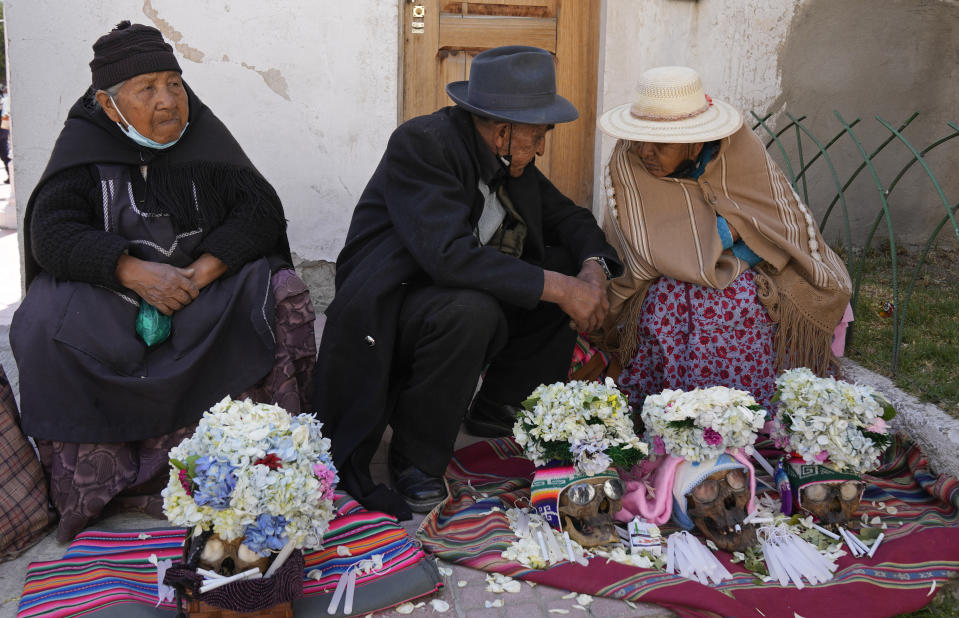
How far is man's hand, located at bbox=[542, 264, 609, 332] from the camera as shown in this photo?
9.77 feet

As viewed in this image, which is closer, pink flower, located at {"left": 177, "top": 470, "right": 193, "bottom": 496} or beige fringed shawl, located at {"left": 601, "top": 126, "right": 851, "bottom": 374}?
pink flower, located at {"left": 177, "top": 470, "right": 193, "bottom": 496}

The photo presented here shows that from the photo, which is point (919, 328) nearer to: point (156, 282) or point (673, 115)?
point (673, 115)

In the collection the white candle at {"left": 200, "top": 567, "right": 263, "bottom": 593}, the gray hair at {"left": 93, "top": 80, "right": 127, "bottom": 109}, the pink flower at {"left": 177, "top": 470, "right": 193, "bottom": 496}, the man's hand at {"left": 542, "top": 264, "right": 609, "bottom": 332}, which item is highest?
the gray hair at {"left": 93, "top": 80, "right": 127, "bottom": 109}

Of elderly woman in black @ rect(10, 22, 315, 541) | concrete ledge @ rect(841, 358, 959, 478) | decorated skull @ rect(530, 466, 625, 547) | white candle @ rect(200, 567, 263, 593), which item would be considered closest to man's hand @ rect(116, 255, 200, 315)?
elderly woman in black @ rect(10, 22, 315, 541)

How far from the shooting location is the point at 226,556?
7.23ft

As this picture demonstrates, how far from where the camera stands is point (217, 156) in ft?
10.0

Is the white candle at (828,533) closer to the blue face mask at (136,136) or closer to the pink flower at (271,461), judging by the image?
the pink flower at (271,461)

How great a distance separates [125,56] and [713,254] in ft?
7.23

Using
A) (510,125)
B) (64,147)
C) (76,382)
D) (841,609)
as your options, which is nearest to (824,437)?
(841,609)

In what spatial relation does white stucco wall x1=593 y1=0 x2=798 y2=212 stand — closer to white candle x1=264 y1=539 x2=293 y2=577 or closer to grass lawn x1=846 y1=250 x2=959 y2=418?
grass lawn x1=846 y1=250 x2=959 y2=418

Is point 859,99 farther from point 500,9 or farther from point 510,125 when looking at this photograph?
point 510,125

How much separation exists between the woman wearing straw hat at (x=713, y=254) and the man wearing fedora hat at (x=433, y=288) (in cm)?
30

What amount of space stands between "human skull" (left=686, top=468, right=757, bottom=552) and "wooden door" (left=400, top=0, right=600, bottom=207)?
2710 mm

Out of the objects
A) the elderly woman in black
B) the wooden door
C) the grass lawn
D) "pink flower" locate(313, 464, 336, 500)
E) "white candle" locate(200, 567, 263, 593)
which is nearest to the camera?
"white candle" locate(200, 567, 263, 593)
